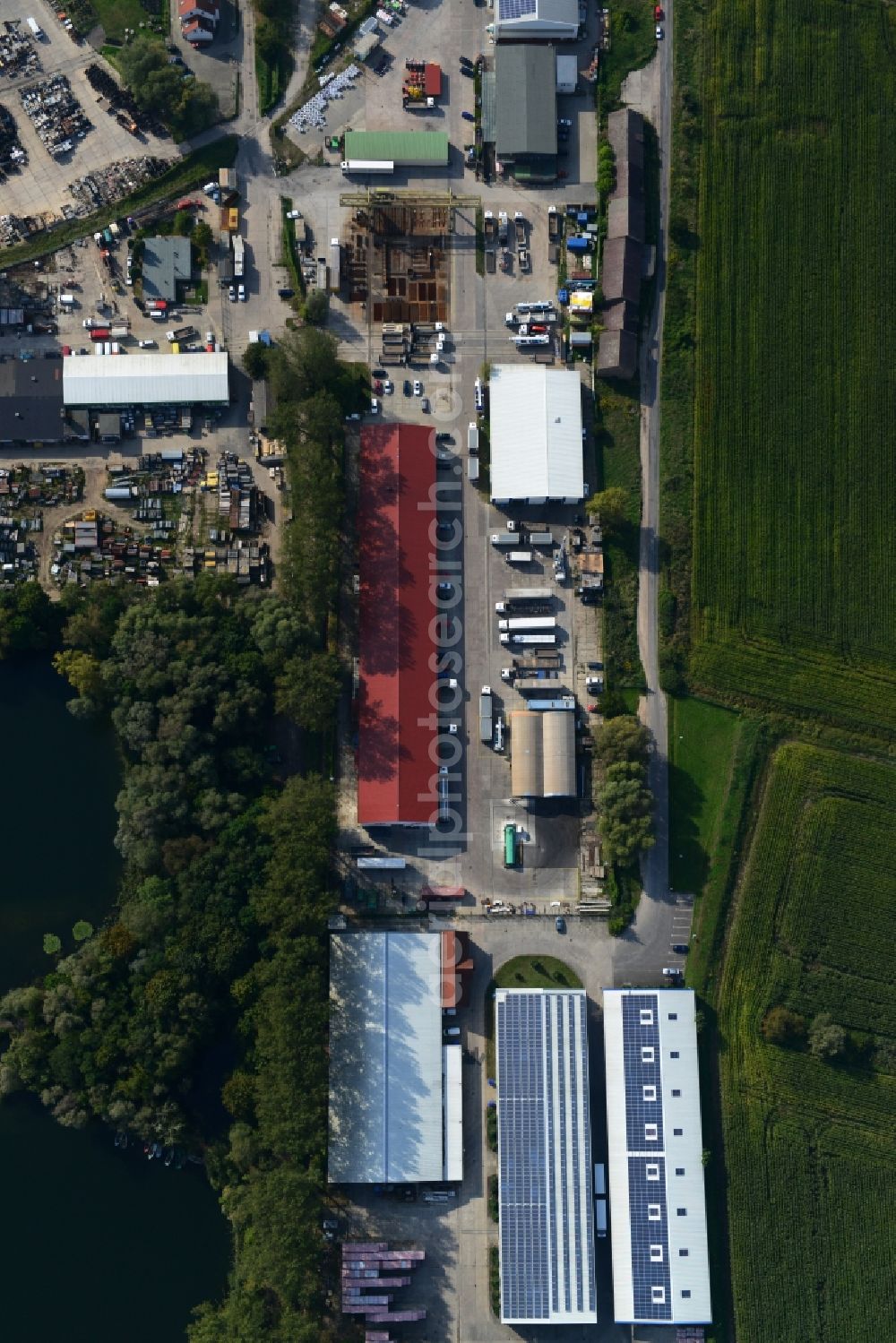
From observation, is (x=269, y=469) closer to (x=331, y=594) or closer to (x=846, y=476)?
(x=331, y=594)

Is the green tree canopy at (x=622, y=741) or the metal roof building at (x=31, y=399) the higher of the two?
the metal roof building at (x=31, y=399)

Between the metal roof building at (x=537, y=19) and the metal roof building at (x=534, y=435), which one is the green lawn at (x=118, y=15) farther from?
the metal roof building at (x=534, y=435)

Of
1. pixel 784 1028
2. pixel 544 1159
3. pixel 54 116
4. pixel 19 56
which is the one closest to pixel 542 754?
pixel 784 1028

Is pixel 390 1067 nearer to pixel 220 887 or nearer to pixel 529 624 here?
pixel 220 887

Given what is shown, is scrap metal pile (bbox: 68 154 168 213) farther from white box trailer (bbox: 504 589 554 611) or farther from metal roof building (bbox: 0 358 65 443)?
white box trailer (bbox: 504 589 554 611)

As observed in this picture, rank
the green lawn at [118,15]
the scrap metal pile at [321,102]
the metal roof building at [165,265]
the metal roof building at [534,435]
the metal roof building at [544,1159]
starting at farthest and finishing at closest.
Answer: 1. the scrap metal pile at [321,102]
2. the green lawn at [118,15]
3. the metal roof building at [165,265]
4. the metal roof building at [534,435]
5. the metal roof building at [544,1159]

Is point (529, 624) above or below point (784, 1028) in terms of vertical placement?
above

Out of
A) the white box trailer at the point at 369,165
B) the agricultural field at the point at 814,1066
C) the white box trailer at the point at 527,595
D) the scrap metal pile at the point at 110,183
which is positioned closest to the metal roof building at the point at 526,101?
the white box trailer at the point at 369,165
